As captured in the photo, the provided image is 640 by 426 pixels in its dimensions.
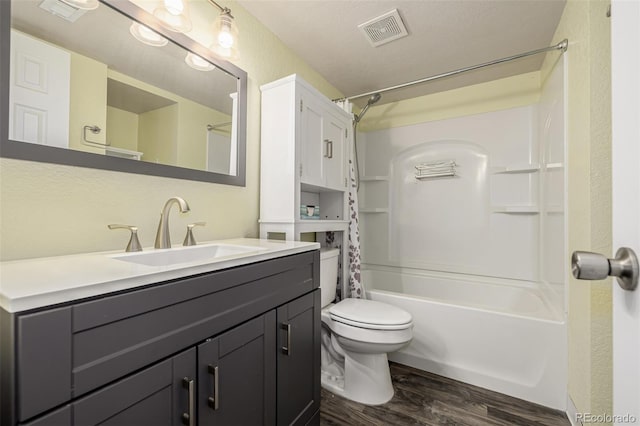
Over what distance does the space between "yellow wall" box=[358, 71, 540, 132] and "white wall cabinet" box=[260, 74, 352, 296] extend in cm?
130

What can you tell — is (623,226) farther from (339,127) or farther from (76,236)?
(339,127)

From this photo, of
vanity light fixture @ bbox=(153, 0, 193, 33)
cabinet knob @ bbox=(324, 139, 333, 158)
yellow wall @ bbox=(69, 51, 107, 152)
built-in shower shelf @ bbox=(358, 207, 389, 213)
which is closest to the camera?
yellow wall @ bbox=(69, 51, 107, 152)

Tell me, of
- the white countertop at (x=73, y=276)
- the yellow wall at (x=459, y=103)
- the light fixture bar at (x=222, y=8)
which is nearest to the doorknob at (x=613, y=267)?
the white countertop at (x=73, y=276)

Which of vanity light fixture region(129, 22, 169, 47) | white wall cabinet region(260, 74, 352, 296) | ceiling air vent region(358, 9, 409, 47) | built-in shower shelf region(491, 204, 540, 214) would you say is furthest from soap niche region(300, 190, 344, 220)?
built-in shower shelf region(491, 204, 540, 214)

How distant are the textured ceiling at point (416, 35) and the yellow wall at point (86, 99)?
40.3 inches

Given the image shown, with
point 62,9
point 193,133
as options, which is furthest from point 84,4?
point 193,133

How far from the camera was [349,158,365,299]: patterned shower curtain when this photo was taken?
2160mm

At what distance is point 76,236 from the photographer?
3.33 ft

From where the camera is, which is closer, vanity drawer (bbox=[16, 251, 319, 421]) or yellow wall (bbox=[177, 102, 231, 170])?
vanity drawer (bbox=[16, 251, 319, 421])

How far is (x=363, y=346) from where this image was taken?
1.58 meters

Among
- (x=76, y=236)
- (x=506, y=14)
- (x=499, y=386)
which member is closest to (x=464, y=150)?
(x=506, y=14)

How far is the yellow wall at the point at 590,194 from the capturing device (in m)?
1.10

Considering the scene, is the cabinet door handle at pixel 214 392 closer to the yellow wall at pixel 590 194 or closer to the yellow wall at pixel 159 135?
the yellow wall at pixel 159 135

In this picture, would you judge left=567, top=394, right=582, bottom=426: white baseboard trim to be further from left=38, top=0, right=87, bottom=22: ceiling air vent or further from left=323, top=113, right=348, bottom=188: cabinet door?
left=38, top=0, right=87, bottom=22: ceiling air vent
